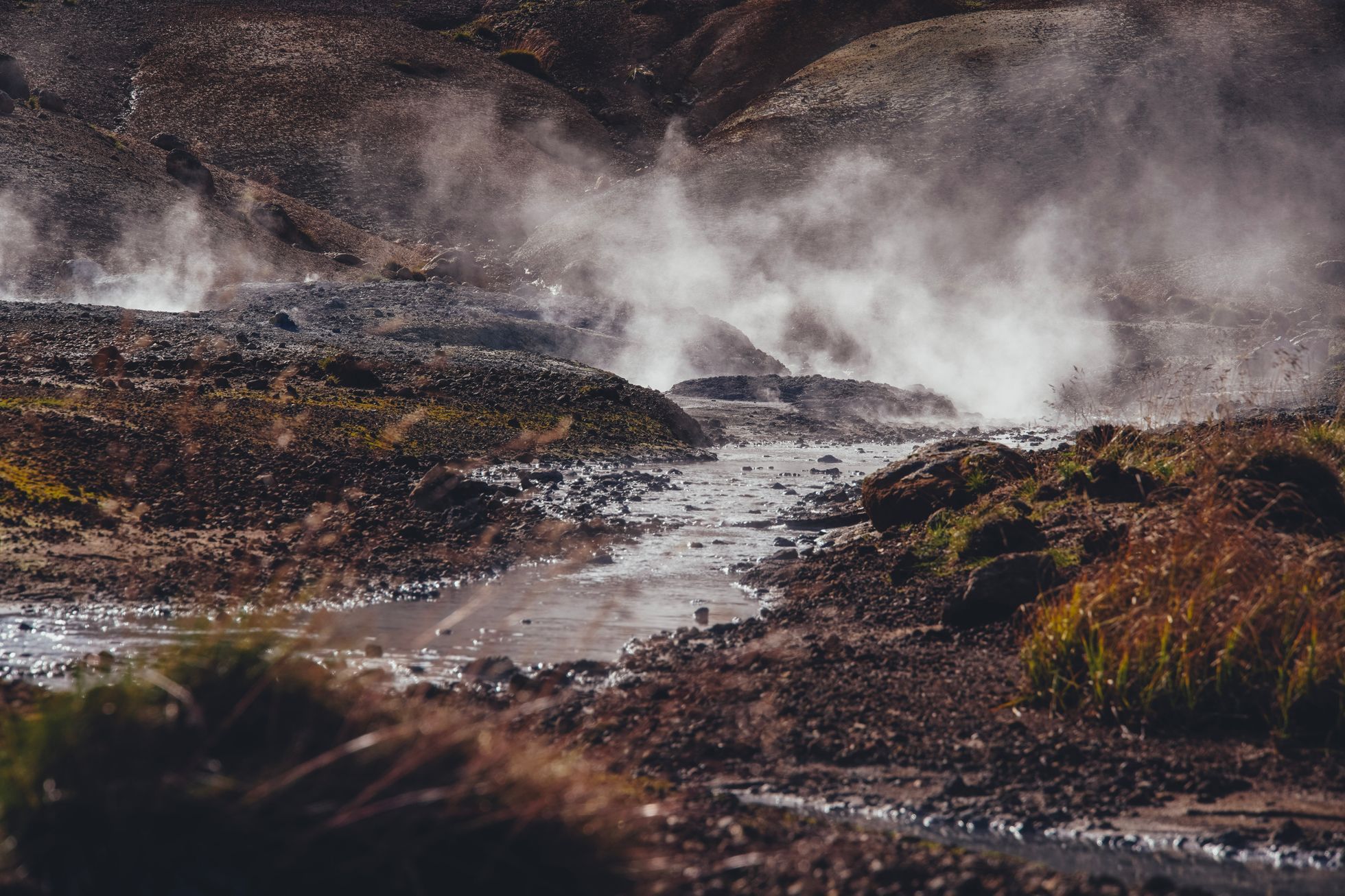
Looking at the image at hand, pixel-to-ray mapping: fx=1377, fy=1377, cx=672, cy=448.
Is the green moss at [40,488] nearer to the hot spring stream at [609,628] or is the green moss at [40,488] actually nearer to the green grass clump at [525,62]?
the hot spring stream at [609,628]

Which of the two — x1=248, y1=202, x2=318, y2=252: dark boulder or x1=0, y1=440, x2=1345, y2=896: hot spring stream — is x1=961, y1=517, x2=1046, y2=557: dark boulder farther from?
x1=248, y1=202, x2=318, y2=252: dark boulder

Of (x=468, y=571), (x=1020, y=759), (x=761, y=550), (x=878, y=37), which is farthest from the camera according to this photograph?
(x=878, y=37)

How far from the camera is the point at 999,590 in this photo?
26.1 ft

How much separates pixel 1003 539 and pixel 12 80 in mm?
50498

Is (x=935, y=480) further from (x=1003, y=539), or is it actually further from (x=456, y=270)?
(x=456, y=270)

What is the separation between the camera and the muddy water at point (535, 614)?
25.2 ft

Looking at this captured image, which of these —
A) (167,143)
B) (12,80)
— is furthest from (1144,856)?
(12,80)

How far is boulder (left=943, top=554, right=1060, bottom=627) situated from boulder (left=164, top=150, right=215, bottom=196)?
4205 cm

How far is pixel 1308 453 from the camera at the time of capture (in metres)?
8.70

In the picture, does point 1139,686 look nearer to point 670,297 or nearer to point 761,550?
point 761,550

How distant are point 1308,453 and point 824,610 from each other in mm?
3209

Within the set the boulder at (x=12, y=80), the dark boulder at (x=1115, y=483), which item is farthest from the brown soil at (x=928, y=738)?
the boulder at (x=12, y=80)

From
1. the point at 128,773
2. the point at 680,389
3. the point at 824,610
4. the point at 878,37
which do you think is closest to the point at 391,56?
the point at 878,37

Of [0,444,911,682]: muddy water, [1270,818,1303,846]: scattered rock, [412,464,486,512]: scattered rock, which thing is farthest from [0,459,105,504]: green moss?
[1270,818,1303,846]: scattered rock
